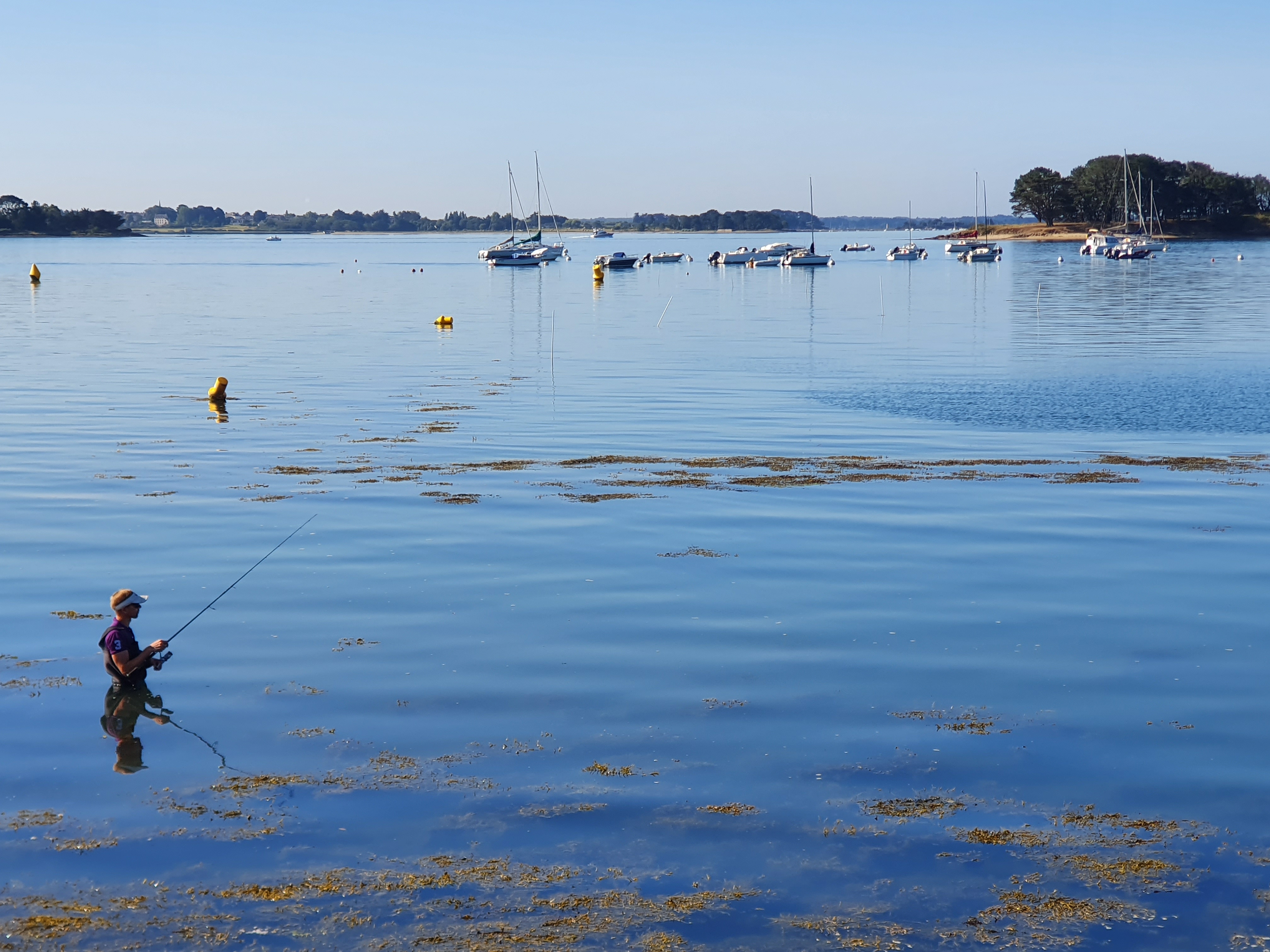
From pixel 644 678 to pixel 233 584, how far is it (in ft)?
24.5

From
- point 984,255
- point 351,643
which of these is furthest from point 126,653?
point 984,255

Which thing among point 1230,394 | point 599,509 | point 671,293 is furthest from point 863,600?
point 671,293

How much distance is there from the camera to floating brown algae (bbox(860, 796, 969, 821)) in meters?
11.7

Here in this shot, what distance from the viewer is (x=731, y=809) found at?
11797 millimetres

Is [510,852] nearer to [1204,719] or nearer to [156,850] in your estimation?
[156,850]

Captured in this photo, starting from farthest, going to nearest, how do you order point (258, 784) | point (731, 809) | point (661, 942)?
point (258, 784) → point (731, 809) → point (661, 942)

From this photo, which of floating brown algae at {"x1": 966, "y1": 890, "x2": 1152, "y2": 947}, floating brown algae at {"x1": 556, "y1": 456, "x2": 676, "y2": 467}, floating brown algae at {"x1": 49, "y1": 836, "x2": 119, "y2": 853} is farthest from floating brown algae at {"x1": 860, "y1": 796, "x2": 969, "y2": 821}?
floating brown algae at {"x1": 556, "y1": 456, "x2": 676, "y2": 467}

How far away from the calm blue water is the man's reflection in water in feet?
0.26

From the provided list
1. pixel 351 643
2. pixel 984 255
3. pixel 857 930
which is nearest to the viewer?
pixel 857 930

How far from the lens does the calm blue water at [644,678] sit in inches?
404

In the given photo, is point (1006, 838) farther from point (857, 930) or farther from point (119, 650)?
point (119, 650)

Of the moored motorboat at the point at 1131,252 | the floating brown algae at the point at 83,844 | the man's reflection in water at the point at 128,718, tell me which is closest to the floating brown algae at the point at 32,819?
the floating brown algae at the point at 83,844

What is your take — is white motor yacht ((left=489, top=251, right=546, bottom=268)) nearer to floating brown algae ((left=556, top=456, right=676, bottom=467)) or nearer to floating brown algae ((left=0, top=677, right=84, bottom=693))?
floating brown algae ((left=556, top=456, right=676, bottom=467))

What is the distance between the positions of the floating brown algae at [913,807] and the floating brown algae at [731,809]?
1011 mm
